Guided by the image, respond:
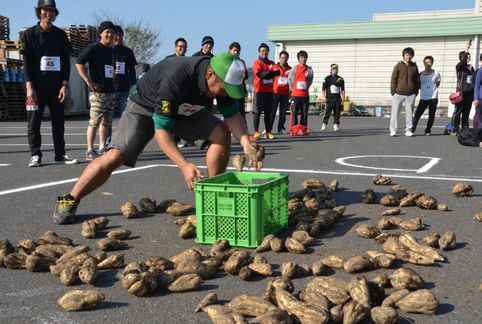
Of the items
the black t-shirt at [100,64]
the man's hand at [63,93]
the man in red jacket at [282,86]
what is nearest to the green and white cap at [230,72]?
the man's hand at [63,93]

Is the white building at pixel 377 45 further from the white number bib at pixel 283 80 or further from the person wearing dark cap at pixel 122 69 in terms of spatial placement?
the person wearing dark cap at pixel 122 69

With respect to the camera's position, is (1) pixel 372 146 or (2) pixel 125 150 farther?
(1) pixel 372 146

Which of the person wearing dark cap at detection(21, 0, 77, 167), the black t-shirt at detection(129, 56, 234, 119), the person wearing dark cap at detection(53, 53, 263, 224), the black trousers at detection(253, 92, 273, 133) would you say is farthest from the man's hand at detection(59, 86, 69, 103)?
the black trousers at detection(253, 92, 273, 133)

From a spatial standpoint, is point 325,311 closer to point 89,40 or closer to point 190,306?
point 190,306

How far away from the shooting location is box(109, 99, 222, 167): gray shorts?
471 cm

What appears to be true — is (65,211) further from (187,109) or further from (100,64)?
(100,64)

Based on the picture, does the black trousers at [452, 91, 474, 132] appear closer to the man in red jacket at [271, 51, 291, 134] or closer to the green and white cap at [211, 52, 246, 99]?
the man in red jacket at [271, 51, 291, 134]

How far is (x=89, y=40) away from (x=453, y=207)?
22838 millimetres

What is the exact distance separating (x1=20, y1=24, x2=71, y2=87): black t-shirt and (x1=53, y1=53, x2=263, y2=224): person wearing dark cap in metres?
3.57

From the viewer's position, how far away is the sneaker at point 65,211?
4781 millimetres

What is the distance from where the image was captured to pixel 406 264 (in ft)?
11.8

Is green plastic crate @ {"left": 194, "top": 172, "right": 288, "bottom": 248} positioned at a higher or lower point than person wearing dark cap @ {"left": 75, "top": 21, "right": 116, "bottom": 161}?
lower

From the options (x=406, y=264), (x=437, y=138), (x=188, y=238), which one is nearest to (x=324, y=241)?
(x=406, y=264)

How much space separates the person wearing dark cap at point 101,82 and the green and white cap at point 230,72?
5232 millimetres
